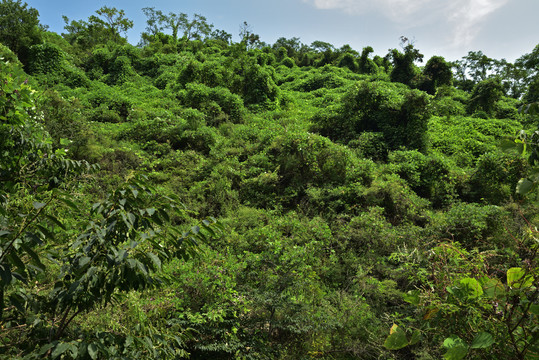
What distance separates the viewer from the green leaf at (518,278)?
1090mm

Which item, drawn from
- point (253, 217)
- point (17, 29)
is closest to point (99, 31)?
point (17, 29)

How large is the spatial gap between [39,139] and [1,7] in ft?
62.9

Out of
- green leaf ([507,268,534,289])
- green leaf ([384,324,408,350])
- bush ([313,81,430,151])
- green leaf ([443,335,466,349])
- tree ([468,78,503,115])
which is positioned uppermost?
tree ([468,78,503,115])

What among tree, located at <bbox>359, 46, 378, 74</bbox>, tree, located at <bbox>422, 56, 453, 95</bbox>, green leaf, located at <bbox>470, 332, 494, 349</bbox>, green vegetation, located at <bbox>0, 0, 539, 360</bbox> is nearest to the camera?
green leaf, located at <bbox>470, 332, 494, 349</bbox>

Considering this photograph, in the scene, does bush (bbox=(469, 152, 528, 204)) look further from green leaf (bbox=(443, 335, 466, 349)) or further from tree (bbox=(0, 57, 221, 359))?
tree (bbox=(0, 57, 221, 359))

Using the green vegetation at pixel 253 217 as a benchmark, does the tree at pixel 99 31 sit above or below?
above

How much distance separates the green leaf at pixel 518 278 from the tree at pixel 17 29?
20136 mm

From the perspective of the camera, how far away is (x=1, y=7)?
49.0 ft

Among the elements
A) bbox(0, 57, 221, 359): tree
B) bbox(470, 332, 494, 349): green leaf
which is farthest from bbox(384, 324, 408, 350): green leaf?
bbox(0, 57, 221, 359): tree

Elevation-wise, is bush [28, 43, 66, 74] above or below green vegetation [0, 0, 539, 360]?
above

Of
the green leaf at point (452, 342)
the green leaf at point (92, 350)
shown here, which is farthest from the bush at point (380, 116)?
the green leaf at point (92, 350)

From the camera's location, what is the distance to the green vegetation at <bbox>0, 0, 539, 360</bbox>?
131 centimetres

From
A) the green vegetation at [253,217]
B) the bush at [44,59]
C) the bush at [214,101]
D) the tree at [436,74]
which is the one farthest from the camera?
the tree at [436,74]

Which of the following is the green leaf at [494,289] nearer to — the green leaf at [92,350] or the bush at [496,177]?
the green leaf at [92,350]
